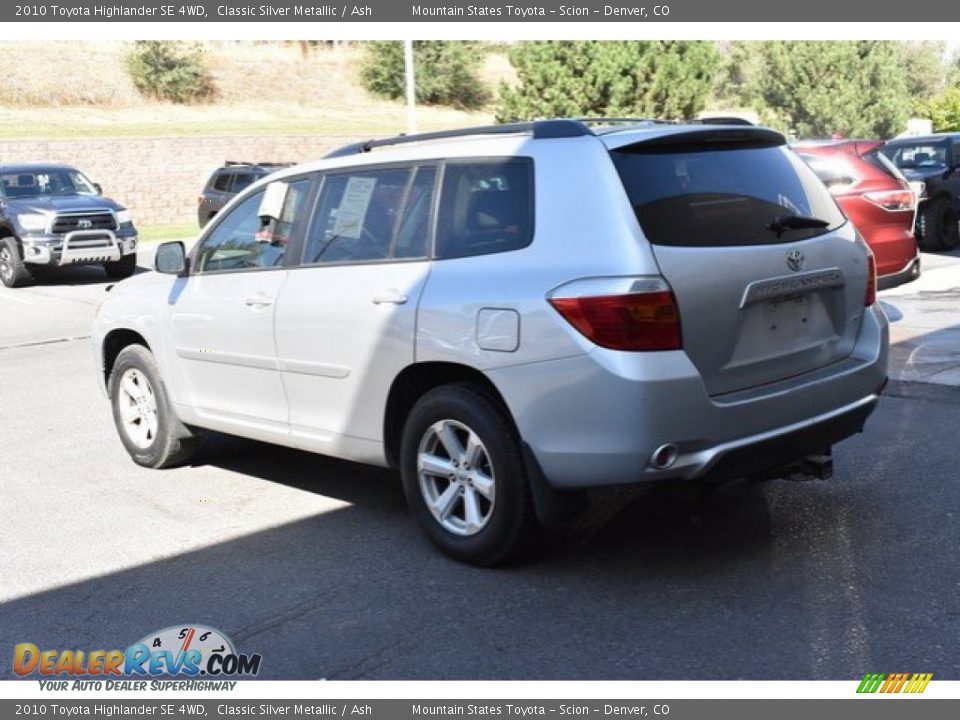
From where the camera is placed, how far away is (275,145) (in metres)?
38.2

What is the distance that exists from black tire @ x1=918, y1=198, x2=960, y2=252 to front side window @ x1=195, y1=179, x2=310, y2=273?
1401 cm

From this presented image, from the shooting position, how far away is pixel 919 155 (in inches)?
727

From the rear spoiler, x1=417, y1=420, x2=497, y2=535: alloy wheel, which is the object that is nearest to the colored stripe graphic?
x1=417, y1=420, x2=497, y2=535: alloy wheel

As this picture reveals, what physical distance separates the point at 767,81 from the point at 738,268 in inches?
1701

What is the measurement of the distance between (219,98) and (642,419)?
46.1 metres

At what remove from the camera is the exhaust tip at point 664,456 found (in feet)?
14.4

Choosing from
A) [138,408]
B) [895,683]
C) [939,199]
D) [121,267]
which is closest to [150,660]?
[895,683]

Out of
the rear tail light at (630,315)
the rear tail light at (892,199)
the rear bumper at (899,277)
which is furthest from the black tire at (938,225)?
the rear tail light at (630,315)

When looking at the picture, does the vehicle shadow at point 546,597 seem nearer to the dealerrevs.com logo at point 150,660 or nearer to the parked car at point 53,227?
the dealerrevs.com logo at point 150,660

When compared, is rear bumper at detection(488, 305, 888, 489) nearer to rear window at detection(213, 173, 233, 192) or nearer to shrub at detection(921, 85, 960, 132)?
rear window at detection(213, 173, 233, 192)

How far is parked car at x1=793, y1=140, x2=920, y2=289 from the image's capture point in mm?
11375

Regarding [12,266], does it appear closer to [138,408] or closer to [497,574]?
[138,408]

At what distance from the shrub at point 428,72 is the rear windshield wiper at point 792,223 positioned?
4821cm

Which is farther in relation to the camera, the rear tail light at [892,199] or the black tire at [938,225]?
the black tire at [938,225]
